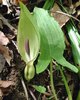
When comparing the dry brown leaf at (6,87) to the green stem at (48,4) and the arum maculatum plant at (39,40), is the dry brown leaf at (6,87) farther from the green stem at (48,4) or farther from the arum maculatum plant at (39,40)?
the green stem at (48,4)

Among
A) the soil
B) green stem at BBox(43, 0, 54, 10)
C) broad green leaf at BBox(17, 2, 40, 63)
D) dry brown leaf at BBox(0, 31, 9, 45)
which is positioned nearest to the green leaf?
the soil

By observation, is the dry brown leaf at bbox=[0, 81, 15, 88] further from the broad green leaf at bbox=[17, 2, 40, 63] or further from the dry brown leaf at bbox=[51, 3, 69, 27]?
the dry brown leaf at bbox=[51, 3, 69, 27]

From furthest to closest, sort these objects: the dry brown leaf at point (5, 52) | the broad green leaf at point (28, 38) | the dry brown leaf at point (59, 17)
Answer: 1. the dry brown leaf at point (59, 17)
2. the dry brown leaf at point (5, 52)
3. the broad green leaf at point (28, 38)

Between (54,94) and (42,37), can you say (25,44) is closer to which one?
(42,37)

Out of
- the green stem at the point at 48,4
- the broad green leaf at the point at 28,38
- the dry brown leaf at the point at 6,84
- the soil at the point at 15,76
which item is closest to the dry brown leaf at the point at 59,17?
the green stem at the point at 48,4

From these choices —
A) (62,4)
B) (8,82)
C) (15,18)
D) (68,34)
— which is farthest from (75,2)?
(8,82)

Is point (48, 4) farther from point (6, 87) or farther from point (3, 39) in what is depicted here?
point (6, 87)

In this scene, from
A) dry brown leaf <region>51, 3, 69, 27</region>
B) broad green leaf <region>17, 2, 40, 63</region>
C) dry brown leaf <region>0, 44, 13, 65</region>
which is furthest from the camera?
dry brown leaf <region>51, 3, 69, 27</region>

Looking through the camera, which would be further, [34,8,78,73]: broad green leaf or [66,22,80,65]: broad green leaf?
[66,22,80,65]: broad green leaf
